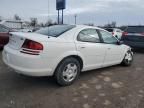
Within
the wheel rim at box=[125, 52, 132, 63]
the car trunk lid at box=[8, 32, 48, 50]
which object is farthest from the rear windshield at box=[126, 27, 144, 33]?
the car trunk lid at box=[8, 32, 48, 50]

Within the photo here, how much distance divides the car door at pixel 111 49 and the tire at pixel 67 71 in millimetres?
1246

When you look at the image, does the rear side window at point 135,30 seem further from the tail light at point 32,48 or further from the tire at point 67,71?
the tail light at point 32,48

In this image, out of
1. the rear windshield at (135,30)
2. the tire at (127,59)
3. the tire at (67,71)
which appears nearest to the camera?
the tire at (67,71)

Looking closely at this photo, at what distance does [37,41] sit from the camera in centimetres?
412

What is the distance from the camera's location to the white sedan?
13.5ft

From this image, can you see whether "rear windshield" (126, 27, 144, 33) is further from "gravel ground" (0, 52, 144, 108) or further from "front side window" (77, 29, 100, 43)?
"front side window" (77, 29, 100, 43)

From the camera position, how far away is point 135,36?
10047 millimetres

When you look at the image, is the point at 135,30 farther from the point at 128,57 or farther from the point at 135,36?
the point at 128,57

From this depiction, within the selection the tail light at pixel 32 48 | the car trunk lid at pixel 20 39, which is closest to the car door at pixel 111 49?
the car trunk lid at pixel 20 39

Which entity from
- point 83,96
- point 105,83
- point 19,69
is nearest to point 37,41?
point 19,69

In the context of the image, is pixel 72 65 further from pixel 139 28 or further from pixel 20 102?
pixel 139 28

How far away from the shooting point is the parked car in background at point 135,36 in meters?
9.94

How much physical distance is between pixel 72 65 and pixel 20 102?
1.52 m

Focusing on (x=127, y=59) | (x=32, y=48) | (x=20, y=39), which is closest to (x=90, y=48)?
(x=32, y=48)
